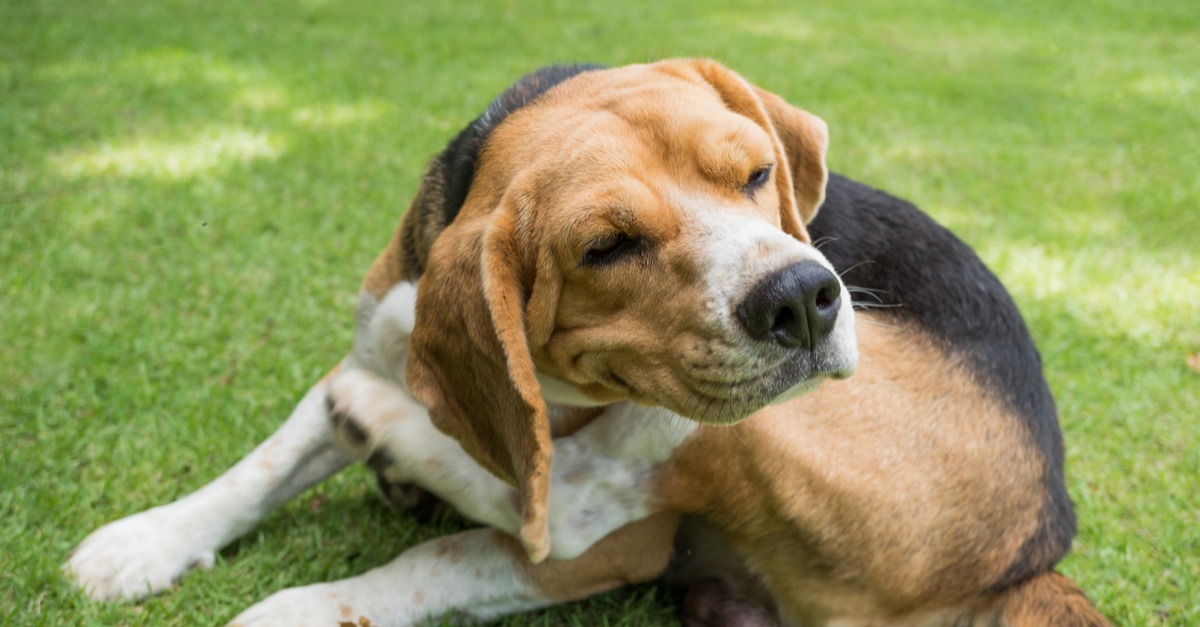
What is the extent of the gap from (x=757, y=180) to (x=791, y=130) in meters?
0.52

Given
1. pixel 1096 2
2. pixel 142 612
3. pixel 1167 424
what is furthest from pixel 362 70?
pixel 1096 2

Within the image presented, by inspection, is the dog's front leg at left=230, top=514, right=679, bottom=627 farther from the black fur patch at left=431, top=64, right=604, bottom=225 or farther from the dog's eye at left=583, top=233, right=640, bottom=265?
the black fur patch at left=431, top=64, right=604, bottom=225

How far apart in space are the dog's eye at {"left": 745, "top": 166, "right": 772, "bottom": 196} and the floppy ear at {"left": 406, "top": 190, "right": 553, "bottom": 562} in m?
0.78

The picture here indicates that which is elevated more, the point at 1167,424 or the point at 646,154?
the point at 646,154

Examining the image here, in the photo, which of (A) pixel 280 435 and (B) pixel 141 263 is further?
(B) pixel 141 263

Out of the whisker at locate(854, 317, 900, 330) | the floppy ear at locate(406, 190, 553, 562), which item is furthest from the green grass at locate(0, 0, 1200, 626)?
the whisker at locate(854, 317, 900, 330)

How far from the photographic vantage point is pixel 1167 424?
15.9ft

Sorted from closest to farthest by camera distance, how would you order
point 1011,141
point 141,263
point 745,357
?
point 745,357, point 141,263, point 1011,141

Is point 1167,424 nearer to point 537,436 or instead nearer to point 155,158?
point 537,436

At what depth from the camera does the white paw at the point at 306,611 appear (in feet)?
10.7

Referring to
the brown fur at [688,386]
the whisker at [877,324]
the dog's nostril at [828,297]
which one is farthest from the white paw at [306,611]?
the whisker at [877,324]

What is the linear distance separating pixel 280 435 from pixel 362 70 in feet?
19.4

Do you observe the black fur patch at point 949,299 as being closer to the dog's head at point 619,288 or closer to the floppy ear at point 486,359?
the dog's head at point 619,288

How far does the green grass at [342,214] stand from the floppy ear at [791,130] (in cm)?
166
